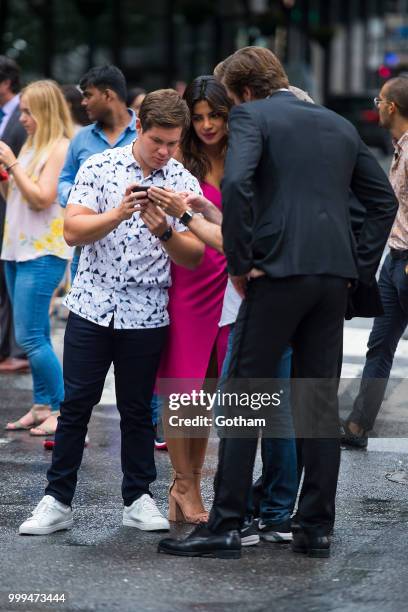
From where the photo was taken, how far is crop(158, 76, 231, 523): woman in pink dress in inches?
214

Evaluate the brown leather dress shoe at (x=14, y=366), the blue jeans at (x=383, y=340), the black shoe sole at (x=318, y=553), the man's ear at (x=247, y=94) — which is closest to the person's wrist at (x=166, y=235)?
the man's ear at (x=247, y=94)

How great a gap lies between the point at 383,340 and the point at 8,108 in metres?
3.42

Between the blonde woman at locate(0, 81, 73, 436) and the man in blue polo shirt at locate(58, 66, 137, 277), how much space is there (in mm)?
252

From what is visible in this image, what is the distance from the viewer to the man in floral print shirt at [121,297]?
5215 millimetres

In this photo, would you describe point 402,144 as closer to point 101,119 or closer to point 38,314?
point 101,119

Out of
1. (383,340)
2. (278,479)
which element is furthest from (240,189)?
(383,340)

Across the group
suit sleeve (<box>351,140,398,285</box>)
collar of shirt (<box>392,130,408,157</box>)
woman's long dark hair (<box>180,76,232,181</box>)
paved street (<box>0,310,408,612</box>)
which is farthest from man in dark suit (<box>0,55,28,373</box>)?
suit sleeve (<box>351,140,398,285</box>)

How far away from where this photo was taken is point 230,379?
5000mm

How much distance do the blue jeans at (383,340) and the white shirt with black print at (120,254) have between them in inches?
80.7

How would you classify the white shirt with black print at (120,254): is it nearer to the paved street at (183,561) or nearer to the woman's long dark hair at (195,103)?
the woman's long dark hair at (195,103)

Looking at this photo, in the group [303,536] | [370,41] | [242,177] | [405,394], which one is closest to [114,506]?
[303,536]

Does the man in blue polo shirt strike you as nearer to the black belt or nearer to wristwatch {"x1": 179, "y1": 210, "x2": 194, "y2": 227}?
the black belt

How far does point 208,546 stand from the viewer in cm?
502

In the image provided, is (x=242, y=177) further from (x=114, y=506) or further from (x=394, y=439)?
(x=394, y=439)
